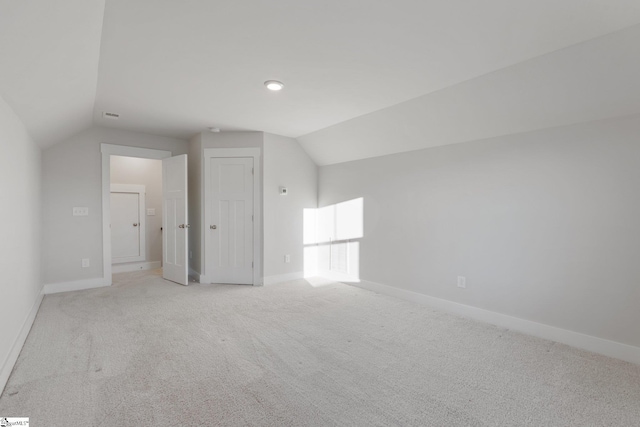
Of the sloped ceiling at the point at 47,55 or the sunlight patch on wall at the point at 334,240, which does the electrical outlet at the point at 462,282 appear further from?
the sloped ceiling at the point at 47,55

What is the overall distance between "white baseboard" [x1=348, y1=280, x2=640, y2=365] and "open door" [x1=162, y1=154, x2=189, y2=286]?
317cm

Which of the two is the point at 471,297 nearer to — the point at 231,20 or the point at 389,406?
the point at 389,406

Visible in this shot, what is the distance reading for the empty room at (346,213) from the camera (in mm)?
1807

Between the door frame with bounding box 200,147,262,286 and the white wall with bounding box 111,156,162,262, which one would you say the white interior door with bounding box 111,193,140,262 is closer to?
the white wall with bounding box 111,156,162,262

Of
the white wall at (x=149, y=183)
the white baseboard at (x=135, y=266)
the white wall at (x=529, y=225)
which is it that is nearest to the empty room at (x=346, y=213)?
the white wall at (x=529, y=225)

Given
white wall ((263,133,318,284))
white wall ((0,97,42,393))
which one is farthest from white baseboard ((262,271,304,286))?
white wall ((0,97,42,393))

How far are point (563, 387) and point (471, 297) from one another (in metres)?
1.32

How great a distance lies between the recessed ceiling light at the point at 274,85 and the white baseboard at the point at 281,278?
2.85 meters

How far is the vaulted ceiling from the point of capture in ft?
5.63

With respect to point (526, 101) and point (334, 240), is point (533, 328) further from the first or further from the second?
point (334, 240)

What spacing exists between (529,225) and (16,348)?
4588 millimetres

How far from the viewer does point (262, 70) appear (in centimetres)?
251

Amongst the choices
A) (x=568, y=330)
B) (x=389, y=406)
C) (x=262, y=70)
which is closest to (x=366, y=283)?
(x=568, y=330)

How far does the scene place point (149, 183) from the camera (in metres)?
6.05
